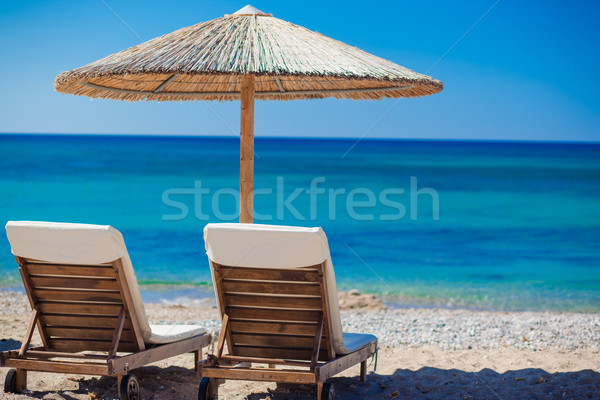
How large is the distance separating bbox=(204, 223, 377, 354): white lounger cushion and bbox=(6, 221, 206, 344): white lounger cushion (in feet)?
1.50

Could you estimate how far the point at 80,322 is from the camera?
11.0 feet

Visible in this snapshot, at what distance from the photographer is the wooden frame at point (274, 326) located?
2.98 metres

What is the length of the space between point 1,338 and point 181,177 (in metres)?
29.6

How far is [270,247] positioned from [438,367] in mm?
1824

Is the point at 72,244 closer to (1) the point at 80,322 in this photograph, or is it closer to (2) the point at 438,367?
(1) the point at 80,322

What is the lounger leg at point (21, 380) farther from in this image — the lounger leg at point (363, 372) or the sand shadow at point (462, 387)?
the lounger leg at point (363, 372)

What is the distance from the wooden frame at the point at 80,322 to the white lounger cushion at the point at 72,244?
0.05m

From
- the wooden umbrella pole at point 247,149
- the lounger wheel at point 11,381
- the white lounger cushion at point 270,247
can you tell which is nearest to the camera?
the white lounger cushion at point 270,247

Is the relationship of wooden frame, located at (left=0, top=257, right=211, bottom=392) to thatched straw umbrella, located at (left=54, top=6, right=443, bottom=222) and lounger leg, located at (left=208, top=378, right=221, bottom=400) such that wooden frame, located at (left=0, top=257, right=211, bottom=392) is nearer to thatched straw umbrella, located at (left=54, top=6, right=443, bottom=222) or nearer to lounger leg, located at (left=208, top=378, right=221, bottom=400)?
lounger leg, located at (left=208, top=378, right=221, bottom=400)

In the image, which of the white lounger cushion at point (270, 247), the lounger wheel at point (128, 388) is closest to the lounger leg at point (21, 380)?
the lounger wheel at point (128, 388)

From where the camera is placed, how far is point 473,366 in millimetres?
4098

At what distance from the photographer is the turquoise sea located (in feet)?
32.0

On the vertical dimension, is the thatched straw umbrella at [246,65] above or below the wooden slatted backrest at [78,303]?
above

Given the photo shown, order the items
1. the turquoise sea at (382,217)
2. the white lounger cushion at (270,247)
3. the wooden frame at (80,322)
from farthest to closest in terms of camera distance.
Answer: the turquoise sea at (382,217)
the wooden frame at (80,322)
the white lounger cushion at (270,247)
